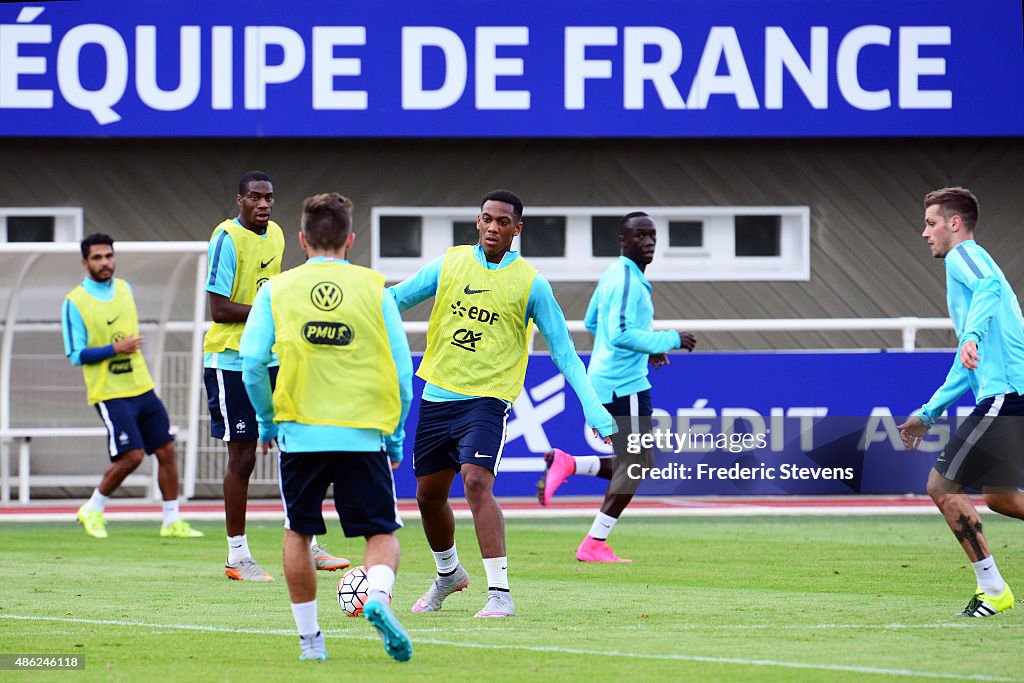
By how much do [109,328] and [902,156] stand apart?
9.30 metres

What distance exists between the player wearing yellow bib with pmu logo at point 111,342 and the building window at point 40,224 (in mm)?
4631

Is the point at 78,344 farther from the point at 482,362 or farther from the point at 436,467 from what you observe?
the point at 482,362

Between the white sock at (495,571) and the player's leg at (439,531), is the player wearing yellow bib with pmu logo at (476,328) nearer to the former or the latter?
the player's leg at (439,531)

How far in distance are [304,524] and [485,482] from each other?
1.53 metres

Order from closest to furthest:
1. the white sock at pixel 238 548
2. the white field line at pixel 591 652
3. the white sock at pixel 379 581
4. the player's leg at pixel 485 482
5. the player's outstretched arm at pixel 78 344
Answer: the white field line at pixel 591 652 → the white sock at pixel 379 581 → the player's leg at pixel 485 482 → the white sock at pixel 238 548 → the player's outstretched arm at pixel 78 344

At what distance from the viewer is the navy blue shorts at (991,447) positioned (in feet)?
26.0

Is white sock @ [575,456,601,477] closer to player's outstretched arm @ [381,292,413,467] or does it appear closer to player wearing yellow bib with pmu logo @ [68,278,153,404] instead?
player wearing yellow bib with pmu logo @ [68,278,153,404]

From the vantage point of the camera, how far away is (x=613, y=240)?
1798cm

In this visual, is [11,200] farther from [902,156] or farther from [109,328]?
[902,156]

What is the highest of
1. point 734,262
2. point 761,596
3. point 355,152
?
point 355,152

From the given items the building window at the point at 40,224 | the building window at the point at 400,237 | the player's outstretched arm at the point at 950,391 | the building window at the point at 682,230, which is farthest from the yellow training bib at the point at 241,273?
the building window at the point at 682,230

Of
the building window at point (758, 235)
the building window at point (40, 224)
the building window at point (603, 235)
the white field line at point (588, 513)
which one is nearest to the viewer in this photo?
the white field line at point (588, 513)

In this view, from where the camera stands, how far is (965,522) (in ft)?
26.3

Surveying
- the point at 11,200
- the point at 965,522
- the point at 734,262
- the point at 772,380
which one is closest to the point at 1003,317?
the point at 965,522
